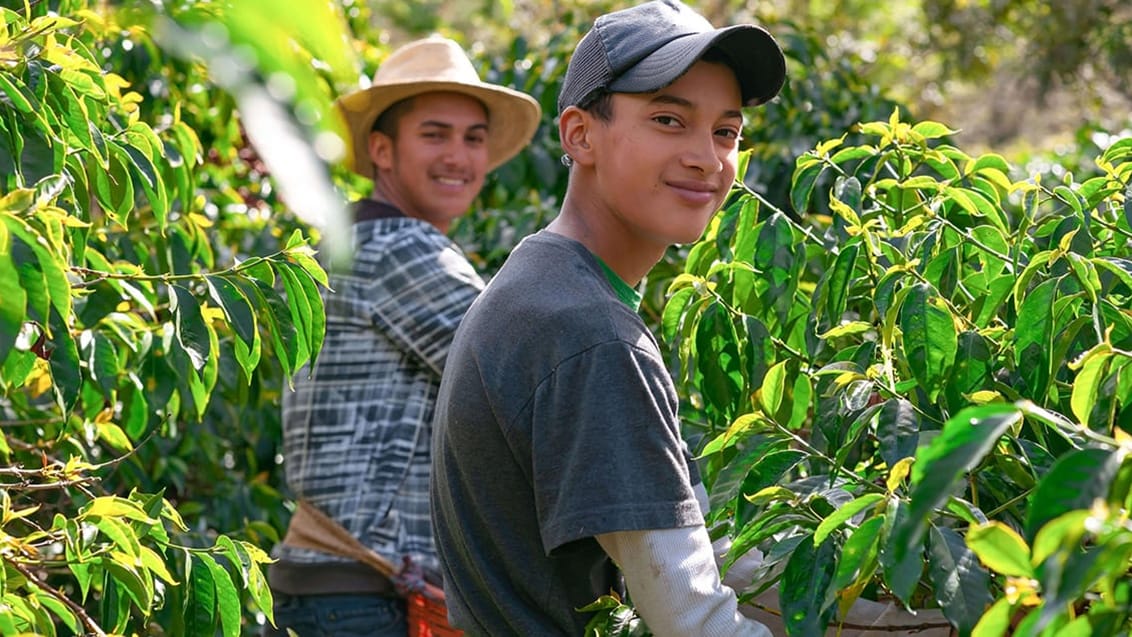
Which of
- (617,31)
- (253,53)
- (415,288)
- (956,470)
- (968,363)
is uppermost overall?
(253,53)

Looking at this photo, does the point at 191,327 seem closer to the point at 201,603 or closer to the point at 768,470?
the point at 201,603

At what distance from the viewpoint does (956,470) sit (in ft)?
3.05

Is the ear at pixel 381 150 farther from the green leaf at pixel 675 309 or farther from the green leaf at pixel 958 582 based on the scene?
the green leaf at pixel 958 582

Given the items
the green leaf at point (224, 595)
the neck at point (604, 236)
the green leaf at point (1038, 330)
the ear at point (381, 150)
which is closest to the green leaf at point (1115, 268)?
the green leaf at point (1038, 330)

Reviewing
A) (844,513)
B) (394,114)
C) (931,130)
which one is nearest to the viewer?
(844,513)

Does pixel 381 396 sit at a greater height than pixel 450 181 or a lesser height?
lesser

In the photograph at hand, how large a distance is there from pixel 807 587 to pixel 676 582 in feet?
0.52

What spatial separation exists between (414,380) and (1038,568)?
1826mm

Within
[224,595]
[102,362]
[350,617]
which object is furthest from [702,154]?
[350,617]

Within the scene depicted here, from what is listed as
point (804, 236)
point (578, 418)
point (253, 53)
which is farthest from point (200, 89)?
point (253, 53)

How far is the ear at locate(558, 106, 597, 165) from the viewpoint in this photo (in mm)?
1861

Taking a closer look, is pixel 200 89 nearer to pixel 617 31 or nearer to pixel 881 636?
pixel 617 31

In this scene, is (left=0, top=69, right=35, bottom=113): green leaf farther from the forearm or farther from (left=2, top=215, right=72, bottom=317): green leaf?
the forearm

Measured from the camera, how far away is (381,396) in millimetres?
2734
